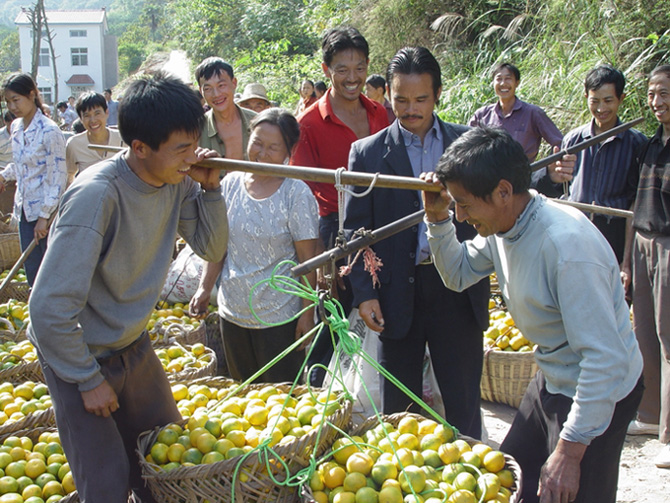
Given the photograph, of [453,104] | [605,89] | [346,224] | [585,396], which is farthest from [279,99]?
[585,396]

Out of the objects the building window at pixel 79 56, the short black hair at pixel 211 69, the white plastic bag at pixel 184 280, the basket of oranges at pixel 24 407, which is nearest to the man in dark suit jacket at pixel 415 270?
the basket of oranges at pixel 24 407

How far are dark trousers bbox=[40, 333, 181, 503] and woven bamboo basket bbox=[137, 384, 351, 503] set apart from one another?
0.35 feet

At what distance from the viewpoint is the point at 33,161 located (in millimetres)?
5031

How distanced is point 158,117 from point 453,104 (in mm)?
7677

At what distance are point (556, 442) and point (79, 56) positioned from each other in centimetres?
7182

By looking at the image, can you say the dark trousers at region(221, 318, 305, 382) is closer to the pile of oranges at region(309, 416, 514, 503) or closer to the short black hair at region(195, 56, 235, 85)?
the pile of oranges at region(309, 416, 514, 503)

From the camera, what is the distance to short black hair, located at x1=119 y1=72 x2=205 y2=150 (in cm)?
192

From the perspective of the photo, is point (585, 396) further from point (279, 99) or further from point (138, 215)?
point (279, 99)

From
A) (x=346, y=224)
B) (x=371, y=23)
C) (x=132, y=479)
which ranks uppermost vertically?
(x=371, y=23)

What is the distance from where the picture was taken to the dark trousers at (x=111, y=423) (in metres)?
2.00

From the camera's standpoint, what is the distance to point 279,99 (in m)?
15.6

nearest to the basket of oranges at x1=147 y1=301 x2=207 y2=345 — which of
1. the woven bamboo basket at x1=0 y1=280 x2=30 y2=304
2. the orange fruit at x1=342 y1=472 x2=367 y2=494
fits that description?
the woven bamboo basket at x1=0 y1=280 x2=30 y2=304

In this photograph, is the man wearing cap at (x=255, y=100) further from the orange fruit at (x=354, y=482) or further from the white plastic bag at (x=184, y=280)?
the orange fruit at (x=354, y=482)

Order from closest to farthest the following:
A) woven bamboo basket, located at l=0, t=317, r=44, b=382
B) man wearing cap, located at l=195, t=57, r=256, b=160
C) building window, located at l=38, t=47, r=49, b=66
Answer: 1. woven bamboo basket, located at l=0, t=317, r=44, b=382
2. man wearing cap, located at l=195, t=57, r=256, b=160
3. building window, located at l=38, t=47, r=49, b=66
